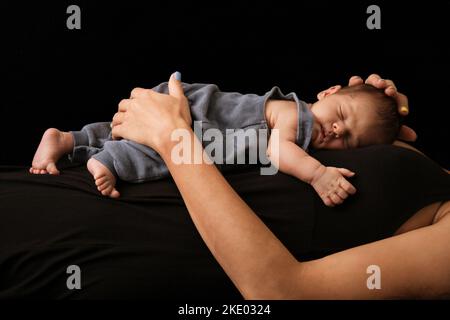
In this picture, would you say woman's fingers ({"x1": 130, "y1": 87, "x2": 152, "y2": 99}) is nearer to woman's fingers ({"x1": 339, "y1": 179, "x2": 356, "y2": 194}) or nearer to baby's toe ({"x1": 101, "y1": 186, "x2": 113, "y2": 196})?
baby's toe ({"x1": 101, "y1": 186, "x2": 113, "y2": 196})

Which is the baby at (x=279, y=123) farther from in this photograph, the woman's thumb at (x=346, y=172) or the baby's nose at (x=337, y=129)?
the woman's thumb at (x=346, y=172)

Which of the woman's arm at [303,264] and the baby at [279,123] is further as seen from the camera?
the baby at [279,123]

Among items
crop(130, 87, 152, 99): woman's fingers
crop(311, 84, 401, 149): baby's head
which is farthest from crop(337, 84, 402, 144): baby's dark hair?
crop(130, 87, 152, 99): woman's fingers

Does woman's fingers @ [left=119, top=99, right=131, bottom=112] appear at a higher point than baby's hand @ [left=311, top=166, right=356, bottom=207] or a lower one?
higher

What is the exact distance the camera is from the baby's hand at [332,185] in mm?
1010

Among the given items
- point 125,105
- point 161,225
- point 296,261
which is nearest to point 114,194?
point 161,225

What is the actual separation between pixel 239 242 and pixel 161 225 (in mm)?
188

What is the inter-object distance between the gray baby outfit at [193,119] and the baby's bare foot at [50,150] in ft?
0.08

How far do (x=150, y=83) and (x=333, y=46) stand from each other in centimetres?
64

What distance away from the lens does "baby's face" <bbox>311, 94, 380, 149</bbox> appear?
1292 mm

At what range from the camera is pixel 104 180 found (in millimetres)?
1070

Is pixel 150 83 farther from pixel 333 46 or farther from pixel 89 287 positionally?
pixel 89 287

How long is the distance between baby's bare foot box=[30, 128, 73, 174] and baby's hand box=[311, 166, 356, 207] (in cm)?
61

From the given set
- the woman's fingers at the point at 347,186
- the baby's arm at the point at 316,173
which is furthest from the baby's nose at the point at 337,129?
the woman's fingers at the point at 347,186
